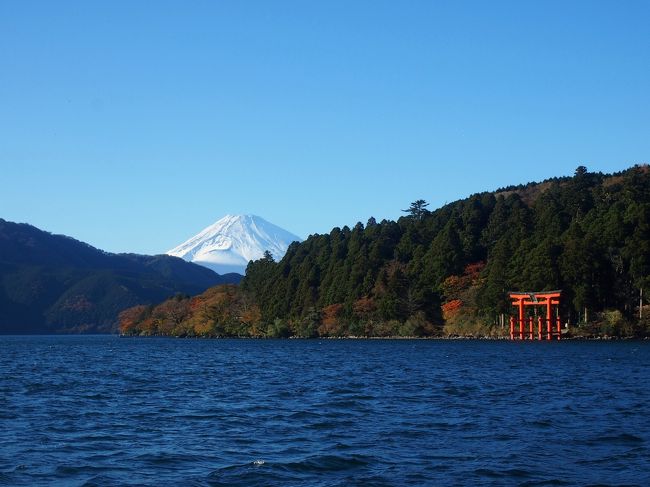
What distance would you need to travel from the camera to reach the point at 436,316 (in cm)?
10431

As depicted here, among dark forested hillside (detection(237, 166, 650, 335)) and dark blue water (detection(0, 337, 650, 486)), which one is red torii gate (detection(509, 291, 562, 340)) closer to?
dark forested hillside (detection(237, 166, 650, 335))

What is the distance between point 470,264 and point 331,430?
287ft

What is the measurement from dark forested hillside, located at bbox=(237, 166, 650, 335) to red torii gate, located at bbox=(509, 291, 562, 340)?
210 centimetres

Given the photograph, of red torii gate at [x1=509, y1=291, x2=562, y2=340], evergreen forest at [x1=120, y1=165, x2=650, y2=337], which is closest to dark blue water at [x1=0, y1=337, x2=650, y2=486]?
red torii gate at [x1=509, y1=291, x2=562, y2=340]

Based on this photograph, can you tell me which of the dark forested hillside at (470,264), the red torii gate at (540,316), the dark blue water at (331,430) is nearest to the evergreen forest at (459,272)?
the dark forested hillside at (470,264)

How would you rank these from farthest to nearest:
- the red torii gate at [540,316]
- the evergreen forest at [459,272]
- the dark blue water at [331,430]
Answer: the evergreen forest at [459,272] < the red torii gate at [540,316] < the dark blue water at [331,430]

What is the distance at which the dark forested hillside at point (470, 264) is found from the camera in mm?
85562

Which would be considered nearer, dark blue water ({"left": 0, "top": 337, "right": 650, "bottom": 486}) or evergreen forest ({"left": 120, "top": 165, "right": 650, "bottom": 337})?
dark blue water ({"left": 0, "top": 337, "right": 650, "bottom": 486})

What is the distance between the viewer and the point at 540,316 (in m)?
88.3

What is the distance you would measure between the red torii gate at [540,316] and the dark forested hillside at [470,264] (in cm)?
210

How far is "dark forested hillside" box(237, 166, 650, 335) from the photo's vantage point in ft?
281

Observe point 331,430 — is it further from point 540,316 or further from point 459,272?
→ point 459,272

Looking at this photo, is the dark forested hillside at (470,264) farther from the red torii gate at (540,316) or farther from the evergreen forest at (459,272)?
the red torii gate at (540,316)

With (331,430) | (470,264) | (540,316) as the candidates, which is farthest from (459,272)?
(331,430)
